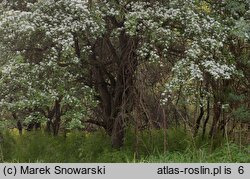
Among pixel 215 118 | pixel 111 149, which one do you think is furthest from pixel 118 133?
pixel 215 118

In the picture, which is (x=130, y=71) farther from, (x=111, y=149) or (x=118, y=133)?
(x=111, y=149)

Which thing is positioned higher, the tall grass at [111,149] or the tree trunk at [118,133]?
the tree trunk at [118,133]

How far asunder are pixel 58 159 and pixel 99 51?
2.02m

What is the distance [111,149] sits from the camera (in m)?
8.11

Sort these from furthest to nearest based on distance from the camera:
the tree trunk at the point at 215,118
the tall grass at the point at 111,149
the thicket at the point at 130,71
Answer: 1. the tree trunk at the point at 215,118
2. the tall grass at the point at 111,149
3. the thicket at the point at 130,71

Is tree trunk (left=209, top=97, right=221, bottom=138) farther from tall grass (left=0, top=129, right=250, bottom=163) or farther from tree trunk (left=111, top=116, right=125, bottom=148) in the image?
tree trunk (left=111, top=116, right=125, bottom=148)

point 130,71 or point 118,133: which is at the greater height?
point 130,71

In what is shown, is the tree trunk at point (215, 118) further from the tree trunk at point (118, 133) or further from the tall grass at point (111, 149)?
the tree trunk at point (118, 133)

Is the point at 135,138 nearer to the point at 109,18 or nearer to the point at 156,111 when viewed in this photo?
the point at 156,111

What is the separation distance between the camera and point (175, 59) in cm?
729

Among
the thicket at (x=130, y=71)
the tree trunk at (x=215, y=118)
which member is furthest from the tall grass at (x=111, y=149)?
the tree trunk at (x=215, y=118)

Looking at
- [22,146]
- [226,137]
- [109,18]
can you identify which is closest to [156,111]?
[226,137]

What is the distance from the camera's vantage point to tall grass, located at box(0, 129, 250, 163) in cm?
691

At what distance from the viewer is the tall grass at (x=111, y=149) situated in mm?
6907
